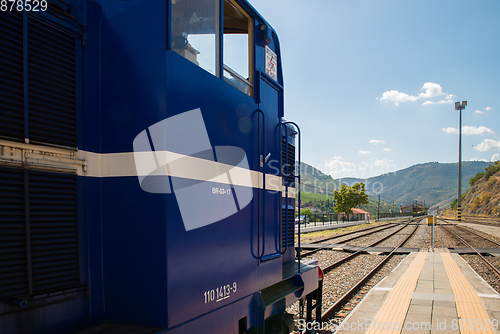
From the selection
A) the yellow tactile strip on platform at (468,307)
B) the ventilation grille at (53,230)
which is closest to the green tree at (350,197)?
the yellow tactile strip on platform at (468,307)

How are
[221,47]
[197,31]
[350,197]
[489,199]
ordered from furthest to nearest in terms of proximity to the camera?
[489,199], [350,197], [221,47], [197,31]

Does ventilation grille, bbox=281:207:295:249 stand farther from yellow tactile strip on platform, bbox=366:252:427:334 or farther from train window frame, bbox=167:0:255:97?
yellow tactile strip on platform, bbox=366:252:427:334

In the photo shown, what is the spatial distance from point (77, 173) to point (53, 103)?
47 centimetres

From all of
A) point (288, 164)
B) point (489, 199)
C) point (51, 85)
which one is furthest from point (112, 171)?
point (489, 199)

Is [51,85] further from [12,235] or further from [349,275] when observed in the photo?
[349,275]

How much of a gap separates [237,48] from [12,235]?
8.22 ft

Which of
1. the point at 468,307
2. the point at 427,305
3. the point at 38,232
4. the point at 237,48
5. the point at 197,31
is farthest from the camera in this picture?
the point at 427,305

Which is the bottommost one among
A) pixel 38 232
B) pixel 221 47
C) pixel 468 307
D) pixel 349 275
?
pixel 349 275

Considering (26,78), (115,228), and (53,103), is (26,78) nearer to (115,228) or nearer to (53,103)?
(53,103)

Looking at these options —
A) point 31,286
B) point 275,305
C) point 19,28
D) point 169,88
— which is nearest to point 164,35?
point 169,88

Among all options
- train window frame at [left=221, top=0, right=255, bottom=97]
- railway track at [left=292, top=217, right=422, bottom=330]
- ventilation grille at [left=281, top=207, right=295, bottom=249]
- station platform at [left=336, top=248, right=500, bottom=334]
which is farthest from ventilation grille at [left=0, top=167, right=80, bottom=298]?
station platform at [left=336, top=248, right=500, bottom=334]

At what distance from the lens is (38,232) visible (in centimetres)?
180

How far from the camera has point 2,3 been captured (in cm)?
Answer: 171

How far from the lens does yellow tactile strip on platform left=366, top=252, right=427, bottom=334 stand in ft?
17.2
